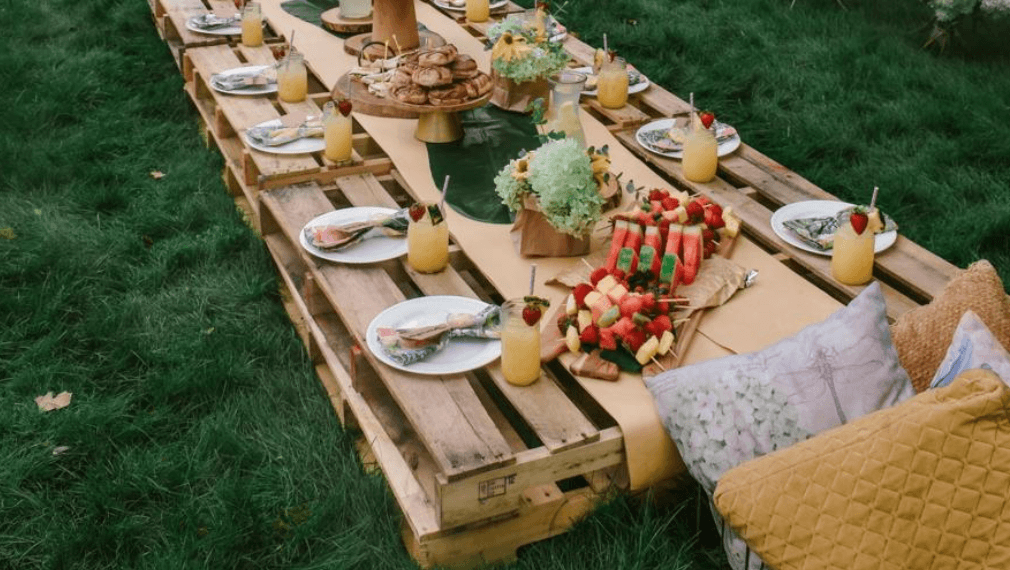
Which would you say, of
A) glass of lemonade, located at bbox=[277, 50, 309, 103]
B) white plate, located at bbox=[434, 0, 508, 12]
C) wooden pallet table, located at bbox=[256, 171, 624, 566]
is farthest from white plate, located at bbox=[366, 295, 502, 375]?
white plate, located at bbox=[434, 0, 508, 12]

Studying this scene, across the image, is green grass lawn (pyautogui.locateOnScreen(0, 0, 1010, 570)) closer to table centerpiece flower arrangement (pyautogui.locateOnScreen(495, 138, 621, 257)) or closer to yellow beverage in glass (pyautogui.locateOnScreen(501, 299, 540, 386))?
yellow beverage in glass (pyautogui.locateOnScreen(501, 299, 540, 386))

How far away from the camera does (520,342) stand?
294 cm

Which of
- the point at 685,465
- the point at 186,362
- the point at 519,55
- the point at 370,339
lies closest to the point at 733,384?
the point at 685,465

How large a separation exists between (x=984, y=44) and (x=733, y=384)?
4776 millimetres

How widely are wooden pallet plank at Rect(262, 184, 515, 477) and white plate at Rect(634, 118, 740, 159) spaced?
4.69 feet

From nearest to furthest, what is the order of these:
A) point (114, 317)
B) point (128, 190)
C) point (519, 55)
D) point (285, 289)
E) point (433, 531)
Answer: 1. point (433, 531)
2. point (114, 317)
3. point (285, 289)
4. point (519, 55)
5. point (128, 190)

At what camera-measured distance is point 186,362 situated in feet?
12.3

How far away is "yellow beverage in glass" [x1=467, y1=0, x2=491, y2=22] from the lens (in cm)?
608

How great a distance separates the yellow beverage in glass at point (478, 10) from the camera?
Answer: 6078mm

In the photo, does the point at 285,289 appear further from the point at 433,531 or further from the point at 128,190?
the point at 433,531

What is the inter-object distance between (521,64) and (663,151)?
783 mm

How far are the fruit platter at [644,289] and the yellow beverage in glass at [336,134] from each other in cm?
129

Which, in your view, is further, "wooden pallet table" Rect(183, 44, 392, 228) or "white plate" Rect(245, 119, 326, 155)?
"white plate" Rect(245, 119, 326, 155)

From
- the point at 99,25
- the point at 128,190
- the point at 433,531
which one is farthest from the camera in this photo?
the point at 99,25
